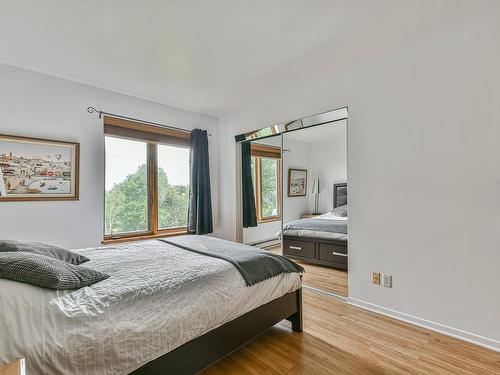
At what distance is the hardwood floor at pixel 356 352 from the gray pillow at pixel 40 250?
119cm

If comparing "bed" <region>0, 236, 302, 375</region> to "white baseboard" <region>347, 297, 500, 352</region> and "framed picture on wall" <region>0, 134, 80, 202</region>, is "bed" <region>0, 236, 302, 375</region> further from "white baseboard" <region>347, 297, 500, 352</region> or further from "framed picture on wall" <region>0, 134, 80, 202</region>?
"framed picture on wall" <region>0, 134, 80, 202</region>

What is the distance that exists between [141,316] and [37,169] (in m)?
2.27

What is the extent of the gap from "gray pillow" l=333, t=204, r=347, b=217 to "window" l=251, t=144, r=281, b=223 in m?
0.87

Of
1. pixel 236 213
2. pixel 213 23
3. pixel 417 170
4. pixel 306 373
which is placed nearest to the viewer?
pixel 306 373

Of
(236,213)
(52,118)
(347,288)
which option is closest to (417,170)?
(347,288)

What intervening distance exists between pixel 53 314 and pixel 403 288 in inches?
102

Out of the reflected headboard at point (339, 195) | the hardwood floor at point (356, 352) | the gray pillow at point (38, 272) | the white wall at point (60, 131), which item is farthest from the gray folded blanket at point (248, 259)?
the white wall at point (60, 131)

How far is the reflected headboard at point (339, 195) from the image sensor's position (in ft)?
9.37

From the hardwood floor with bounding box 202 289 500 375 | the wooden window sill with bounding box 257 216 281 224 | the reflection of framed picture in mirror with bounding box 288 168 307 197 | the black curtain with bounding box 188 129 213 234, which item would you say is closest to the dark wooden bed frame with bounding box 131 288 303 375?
the hardwood floor with bounding box 202 289 500 375

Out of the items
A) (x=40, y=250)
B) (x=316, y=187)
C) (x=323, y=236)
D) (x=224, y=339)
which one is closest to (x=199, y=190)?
(x=316, y=187)

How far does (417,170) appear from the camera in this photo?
2.30m

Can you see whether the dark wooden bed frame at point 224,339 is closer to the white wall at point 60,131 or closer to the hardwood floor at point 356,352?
the hardwood floor at point 356,352

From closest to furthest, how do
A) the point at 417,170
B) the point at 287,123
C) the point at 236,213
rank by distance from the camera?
the point at 417,170, the point at 287,123, the point at 236,213

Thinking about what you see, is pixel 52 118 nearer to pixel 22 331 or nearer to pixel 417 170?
pixel 22 331
